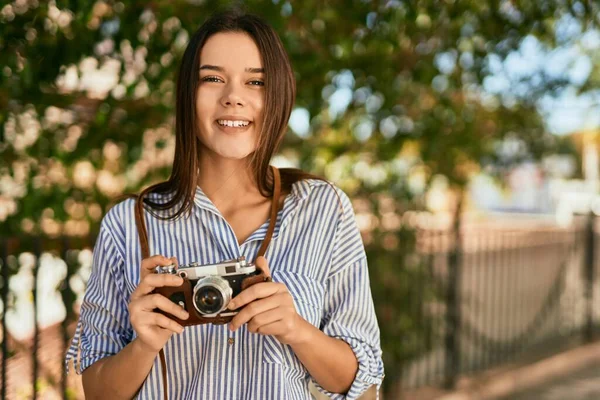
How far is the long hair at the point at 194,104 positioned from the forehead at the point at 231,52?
1 centimetres

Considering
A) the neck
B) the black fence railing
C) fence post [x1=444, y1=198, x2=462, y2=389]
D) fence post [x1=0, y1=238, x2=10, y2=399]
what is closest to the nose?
the neck

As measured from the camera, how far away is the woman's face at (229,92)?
69.0 inches

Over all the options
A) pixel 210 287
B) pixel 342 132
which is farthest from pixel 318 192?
pixel 342 132

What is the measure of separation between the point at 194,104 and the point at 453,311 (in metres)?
4.97

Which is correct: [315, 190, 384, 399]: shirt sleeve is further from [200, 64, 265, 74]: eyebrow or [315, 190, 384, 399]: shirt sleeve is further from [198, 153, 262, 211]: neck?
[200, 64, 265, 74]: eyebrow

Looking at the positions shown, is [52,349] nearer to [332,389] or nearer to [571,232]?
[332,389]

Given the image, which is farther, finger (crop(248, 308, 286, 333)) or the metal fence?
the metal fence

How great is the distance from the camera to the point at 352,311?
1.81m

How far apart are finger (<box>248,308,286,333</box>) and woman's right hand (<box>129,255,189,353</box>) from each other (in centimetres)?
14

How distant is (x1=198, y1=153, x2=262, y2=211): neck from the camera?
187 cm

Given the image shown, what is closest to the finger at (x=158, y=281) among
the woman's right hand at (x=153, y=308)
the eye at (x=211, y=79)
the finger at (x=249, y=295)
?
the woman's right hand at (x=153, y=308)

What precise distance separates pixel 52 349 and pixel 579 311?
697 centimetres

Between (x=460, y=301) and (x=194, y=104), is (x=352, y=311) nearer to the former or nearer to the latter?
(x=194, y=104)

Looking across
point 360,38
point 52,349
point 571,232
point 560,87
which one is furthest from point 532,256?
point 52,349
